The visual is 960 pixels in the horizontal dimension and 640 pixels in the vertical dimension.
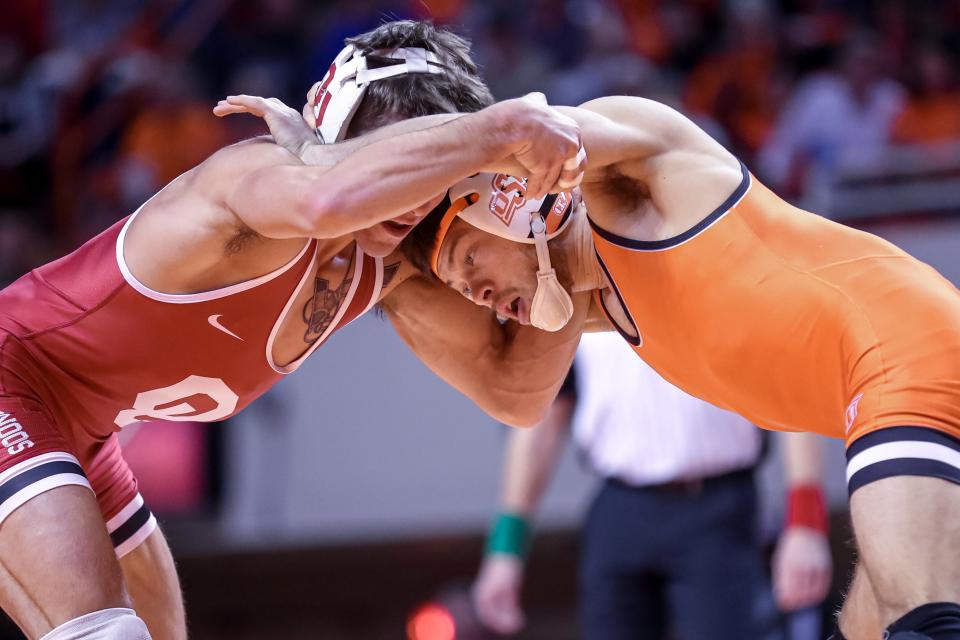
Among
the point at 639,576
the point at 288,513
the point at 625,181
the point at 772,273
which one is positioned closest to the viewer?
the point at 772,273

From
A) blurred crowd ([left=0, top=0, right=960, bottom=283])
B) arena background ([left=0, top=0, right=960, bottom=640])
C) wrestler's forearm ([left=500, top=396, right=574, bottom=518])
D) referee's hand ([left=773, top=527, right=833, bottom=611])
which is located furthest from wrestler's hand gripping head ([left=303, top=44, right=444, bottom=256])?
blurred crowd ([left=0, top=0, right=960, bottom=283])

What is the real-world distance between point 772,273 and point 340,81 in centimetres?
110

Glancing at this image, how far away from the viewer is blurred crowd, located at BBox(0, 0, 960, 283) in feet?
25.3

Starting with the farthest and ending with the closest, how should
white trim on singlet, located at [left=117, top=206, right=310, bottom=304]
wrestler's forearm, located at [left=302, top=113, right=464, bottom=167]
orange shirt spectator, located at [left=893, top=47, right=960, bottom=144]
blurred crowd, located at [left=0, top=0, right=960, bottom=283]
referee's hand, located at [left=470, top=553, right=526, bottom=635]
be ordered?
1. orange shirt spectator, located at [left=893, top=47, right=960, bottom=144]
2. blurred crowd, located at [left=0, top=0, right=960, bottom=283]
3. referee's hand, located at [left=470, top=553, right=526, bottom=635]
4. white trim on singlet, located at [left=117, top=206, right=310, bottom=304]
5. wrestler's forearm, located at [left=302, top=113, right=464, bottom=167]

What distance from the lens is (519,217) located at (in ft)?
10.3

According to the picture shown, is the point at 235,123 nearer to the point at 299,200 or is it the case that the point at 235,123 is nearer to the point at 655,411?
the point at 655,411

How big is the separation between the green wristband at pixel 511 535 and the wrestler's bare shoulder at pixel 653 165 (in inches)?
73.5

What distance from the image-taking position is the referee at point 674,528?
429 cm

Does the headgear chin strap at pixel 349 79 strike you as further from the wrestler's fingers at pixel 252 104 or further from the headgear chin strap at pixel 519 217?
the headgear chin strap at pixel 519 217

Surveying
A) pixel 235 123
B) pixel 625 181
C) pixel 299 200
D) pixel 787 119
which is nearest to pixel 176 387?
pixel 299 200

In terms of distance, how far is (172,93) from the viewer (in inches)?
317

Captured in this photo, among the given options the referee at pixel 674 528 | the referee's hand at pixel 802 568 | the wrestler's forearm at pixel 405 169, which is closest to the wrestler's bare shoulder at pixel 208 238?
the wrestler's forearm at pixel 405 169

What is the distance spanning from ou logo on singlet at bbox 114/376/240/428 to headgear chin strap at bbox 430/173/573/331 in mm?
702

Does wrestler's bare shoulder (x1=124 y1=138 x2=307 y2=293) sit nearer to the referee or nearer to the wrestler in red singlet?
the wrestler in red singlet
